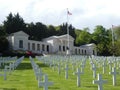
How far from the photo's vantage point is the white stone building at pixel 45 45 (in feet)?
279

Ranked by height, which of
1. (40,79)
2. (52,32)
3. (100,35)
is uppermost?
(52,32)

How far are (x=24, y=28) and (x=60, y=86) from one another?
279 feet

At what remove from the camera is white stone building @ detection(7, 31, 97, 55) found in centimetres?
Result: 8519

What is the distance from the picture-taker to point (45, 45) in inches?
3826

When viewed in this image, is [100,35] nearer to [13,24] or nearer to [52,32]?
[52,32]

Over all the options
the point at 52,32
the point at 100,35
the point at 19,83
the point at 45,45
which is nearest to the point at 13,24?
the point at 45,45

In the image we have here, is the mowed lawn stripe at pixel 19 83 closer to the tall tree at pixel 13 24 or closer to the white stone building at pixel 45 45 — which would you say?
the white stone building at pixel 45 45

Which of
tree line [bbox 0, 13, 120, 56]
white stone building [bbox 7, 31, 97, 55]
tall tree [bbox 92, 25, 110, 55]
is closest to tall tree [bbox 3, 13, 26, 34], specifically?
tree line [bbox 0, 13, 120, 56]

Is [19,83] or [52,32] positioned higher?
[52,32]

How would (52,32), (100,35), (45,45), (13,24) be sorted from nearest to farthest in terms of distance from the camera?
(13,24) < (45,45) < (100,35) < (52,32)

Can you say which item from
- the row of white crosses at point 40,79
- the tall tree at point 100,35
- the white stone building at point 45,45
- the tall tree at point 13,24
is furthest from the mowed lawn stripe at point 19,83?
the tall tree at point 100,35

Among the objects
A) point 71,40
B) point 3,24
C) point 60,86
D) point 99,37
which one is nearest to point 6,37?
point 3,24

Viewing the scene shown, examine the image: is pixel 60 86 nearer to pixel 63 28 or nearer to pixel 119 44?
pixel 119 44

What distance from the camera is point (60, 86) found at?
14898 mm
